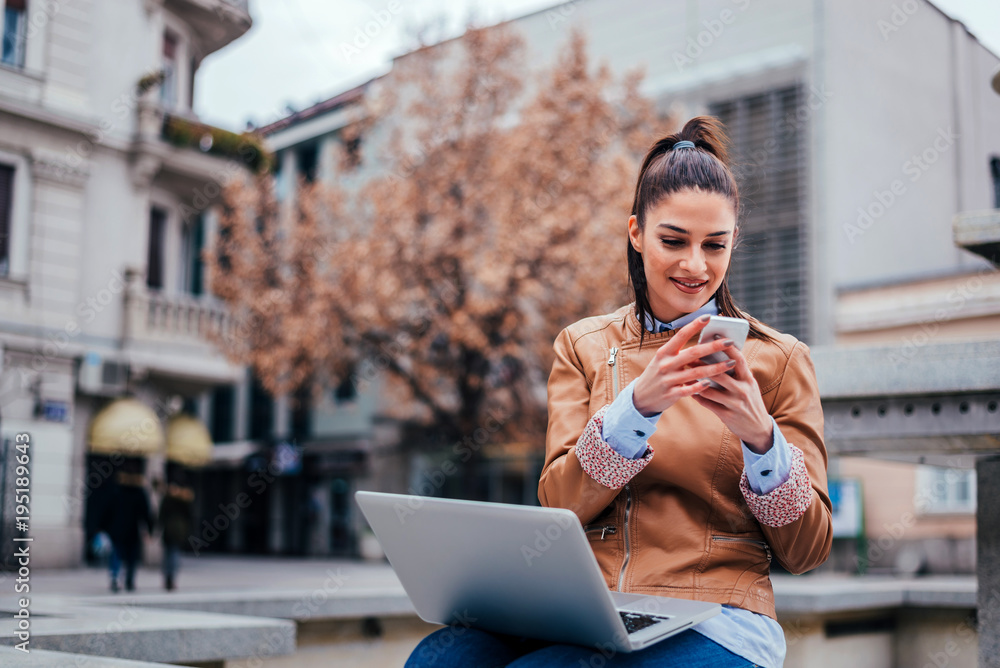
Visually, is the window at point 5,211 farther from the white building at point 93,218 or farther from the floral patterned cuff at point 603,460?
the floral patterned cuff at point 603,460

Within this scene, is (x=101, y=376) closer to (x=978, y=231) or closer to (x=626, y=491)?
(x=978, y=231)

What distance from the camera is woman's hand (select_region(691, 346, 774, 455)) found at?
5.57 ft

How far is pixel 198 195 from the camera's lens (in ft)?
61.4

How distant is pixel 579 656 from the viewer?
67.2 inches

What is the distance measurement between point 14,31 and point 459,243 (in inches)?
275

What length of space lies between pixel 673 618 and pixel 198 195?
18.3m

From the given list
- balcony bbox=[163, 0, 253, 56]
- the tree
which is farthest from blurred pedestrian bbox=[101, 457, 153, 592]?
balcony bbox=[163, 0, 253, 56]

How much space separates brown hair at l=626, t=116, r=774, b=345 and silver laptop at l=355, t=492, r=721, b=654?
0.63 m

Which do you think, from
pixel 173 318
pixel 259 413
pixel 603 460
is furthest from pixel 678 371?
pixel 259 413

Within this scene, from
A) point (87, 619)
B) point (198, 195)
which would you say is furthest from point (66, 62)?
point (87, 619)

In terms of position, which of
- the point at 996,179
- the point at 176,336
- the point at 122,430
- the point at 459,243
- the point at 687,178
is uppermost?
the point at 459,243

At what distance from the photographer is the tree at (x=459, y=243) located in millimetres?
15039

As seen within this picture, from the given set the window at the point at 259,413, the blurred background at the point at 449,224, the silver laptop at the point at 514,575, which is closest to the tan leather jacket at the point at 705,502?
the silver laptop at the point at 514,575

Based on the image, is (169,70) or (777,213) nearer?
(169,70)
